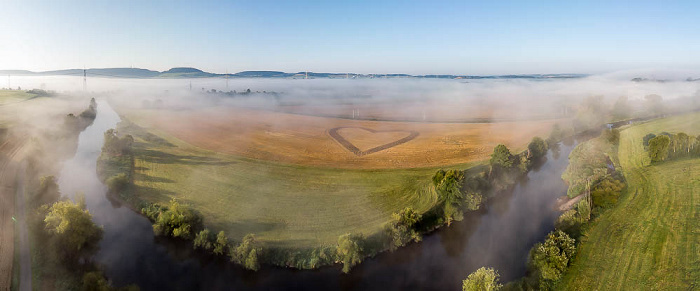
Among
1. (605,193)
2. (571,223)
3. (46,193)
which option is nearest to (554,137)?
(605,193)

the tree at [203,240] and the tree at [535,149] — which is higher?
the tree at [535,149]

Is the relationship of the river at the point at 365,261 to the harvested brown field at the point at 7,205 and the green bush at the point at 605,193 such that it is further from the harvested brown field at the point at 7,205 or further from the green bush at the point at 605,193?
the harvested brown field at the point at 7,205

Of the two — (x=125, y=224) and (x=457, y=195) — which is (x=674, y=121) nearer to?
(x=457, y=195)

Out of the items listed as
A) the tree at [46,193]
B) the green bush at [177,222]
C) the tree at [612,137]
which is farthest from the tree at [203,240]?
the tree at [612,137]

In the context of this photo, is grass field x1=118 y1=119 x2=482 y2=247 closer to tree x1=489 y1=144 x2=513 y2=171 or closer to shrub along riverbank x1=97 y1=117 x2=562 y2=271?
shrub along riverbank x1=97 y1=117 x2=562 y2=271

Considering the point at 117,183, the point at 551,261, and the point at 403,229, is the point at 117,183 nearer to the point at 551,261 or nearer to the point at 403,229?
the point at 403,229

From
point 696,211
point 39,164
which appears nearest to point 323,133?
point 39,164
